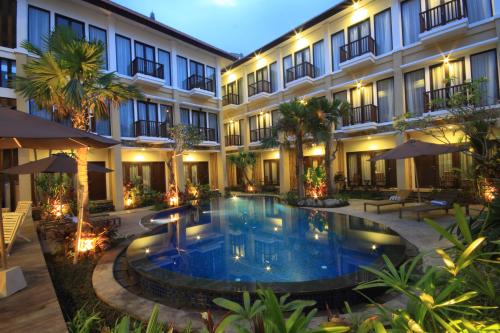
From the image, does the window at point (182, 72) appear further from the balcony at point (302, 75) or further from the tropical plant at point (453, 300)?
the tropical plant at point (453, 300)

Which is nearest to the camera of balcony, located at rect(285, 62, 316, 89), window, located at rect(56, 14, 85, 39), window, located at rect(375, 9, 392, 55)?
window, located at rect(56, 14, 85, 39)

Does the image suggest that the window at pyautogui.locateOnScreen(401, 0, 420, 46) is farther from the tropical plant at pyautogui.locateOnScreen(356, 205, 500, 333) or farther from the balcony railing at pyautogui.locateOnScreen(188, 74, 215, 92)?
the tropical plant at pyautogui.locateOnScreen(356, 205, 500, 333)

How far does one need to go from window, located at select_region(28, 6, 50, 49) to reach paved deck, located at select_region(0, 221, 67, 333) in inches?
457

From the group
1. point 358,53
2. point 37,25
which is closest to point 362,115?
point 358,53

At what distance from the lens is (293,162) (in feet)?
68.1

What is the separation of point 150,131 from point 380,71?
42.8 ft

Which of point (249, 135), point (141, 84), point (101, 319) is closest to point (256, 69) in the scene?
point (249, 135)

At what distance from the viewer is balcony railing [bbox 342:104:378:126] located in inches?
619

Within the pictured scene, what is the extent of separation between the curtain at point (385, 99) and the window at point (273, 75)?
25.7 ft

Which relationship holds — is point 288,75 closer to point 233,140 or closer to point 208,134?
point 208,134

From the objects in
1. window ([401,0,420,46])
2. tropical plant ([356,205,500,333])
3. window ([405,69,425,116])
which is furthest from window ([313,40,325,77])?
tropical plant ([356,205,500,333])

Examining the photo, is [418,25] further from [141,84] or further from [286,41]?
[141,84]

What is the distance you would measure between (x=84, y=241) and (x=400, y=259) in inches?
258

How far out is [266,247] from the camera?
727cm
